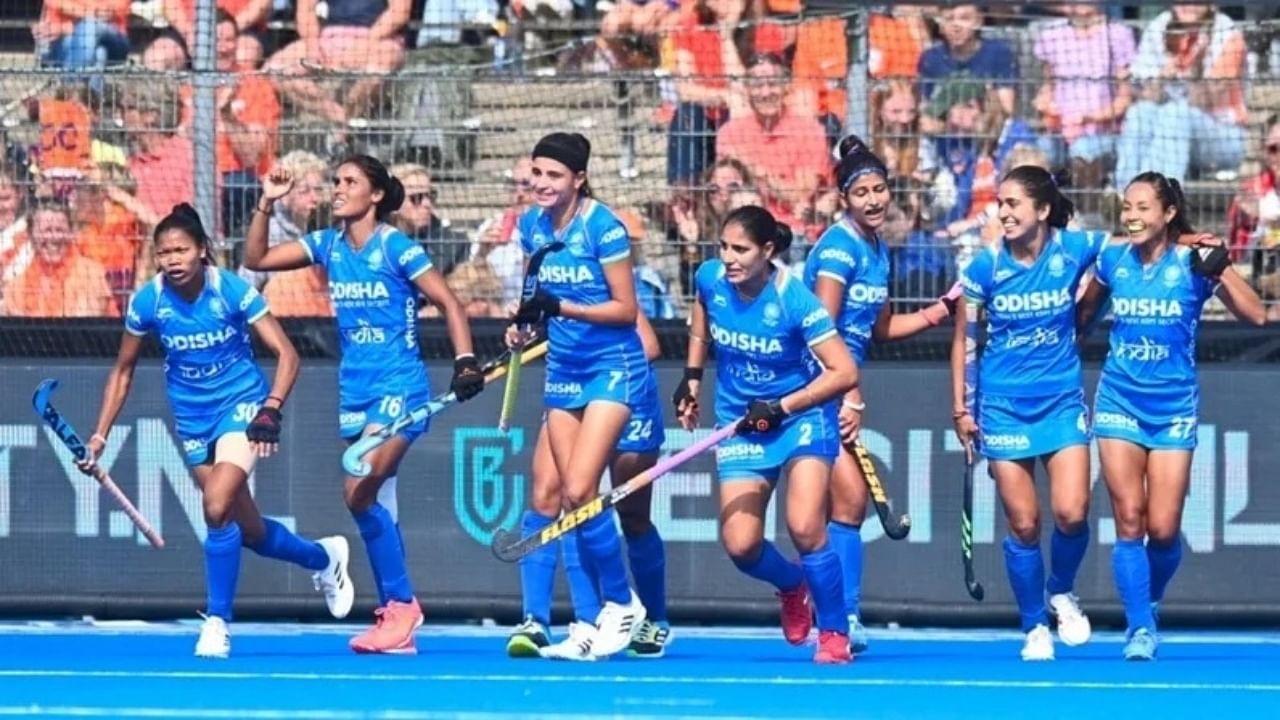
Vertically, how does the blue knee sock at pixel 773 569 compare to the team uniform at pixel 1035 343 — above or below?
below

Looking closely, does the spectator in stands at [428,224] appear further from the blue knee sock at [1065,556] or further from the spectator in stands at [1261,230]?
the spectator in stands at [1261,230]

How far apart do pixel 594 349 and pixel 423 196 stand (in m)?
2.61

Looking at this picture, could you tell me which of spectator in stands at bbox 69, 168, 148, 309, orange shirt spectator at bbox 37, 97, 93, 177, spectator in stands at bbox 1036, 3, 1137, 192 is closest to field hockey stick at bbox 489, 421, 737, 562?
spectator in stands at bbox 69, 168, 148, 309

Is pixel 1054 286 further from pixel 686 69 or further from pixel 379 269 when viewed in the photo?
pixel 686 69

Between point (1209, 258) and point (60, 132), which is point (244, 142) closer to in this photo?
point (60, 132)

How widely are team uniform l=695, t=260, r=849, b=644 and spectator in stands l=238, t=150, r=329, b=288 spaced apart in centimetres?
311

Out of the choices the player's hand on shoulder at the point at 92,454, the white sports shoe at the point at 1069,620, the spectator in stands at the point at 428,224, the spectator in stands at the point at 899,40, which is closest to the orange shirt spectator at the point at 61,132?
the spectator in stands at the point at 428,224

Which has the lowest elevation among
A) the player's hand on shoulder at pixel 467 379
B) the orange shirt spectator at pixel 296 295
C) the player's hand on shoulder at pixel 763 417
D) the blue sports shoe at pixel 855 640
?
the blue sports shoe at pixel 855 640

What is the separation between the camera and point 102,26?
1365 centimetres

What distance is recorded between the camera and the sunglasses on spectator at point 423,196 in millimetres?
12570

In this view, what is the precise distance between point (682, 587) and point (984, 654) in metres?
1.87

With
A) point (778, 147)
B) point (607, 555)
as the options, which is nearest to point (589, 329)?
point (607, 555)

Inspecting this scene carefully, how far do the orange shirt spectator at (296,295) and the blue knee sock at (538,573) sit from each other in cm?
260

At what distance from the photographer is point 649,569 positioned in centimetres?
1076
